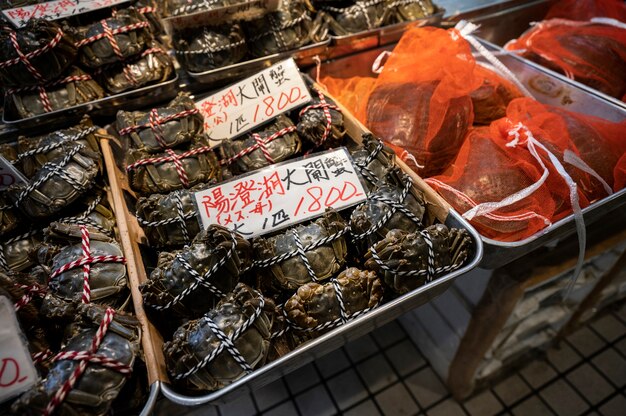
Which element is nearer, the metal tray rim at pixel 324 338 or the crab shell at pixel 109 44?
the metal tray rim at pixel 324 338

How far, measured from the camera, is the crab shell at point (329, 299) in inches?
50.8

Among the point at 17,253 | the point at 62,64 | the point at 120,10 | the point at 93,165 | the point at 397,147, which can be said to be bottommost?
the point at 397,147

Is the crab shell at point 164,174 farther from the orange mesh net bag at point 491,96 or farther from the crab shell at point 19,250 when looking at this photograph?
the orange mesh net bag at point 491,96

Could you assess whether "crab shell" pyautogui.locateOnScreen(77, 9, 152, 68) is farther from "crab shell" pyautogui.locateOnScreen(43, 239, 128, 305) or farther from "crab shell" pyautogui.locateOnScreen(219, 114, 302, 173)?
"crab shell" pyautogui.locateOnScreen(43, 239, 128, 305)

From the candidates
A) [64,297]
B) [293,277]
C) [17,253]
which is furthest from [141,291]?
[17,253]

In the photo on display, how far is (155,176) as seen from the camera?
1642 millimetres

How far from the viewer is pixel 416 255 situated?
131 cm

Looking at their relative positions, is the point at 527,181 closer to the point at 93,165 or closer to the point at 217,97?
the point at 217,97

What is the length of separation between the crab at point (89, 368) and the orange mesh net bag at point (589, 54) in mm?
2759

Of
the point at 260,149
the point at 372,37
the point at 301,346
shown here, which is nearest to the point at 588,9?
the point at 372,37

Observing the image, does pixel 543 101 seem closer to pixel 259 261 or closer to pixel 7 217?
pixel 259 261

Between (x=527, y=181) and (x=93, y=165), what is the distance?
6.31 ft

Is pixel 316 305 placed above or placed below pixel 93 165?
below

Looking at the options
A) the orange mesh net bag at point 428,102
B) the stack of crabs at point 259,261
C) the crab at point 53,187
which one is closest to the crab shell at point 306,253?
the stack of crabs at point 259,261
